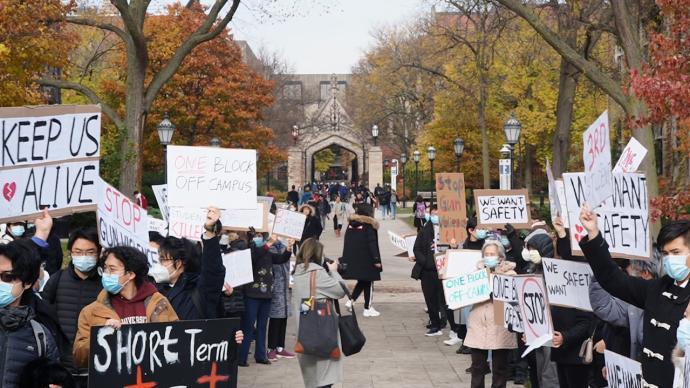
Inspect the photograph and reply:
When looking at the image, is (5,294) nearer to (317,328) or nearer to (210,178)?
(210,178)

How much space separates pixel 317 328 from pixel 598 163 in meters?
3.75

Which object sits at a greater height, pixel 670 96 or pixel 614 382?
pixel 670 96

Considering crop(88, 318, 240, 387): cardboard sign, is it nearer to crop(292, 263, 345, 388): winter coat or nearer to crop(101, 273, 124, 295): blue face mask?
crop(101, 273, 124, 295): blue face mask

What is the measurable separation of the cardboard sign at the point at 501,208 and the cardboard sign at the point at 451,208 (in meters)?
1.16

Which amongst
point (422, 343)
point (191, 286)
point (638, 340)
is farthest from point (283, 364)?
point (638, 340)

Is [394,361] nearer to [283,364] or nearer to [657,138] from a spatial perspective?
[283,364]

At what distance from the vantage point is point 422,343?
14906 millimetres

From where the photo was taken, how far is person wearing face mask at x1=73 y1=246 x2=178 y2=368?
577 centimetres

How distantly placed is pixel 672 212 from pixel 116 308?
970 cm

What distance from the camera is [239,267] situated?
1170 centimetres

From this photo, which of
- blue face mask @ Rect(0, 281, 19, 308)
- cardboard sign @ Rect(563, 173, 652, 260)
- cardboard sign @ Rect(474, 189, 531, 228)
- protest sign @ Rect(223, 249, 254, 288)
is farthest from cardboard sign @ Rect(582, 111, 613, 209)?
cardboard sign @ Rect(474, 189, 531, 228)

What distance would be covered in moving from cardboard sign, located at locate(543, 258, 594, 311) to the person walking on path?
2.27 m

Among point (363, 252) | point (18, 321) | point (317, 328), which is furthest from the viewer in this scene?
point (363, 252)

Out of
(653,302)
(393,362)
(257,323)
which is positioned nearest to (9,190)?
(653,302)
